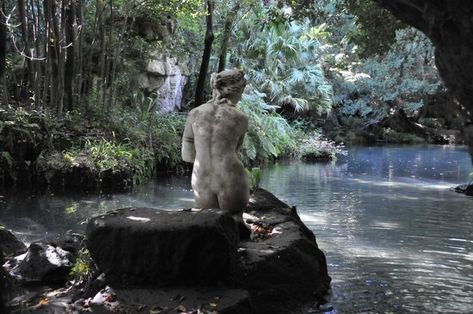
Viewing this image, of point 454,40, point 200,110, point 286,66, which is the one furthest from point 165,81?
point 454,40

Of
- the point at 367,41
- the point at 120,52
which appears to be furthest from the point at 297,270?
the point at 120,52

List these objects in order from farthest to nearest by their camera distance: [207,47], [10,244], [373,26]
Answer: [207,47], [373,26], [10,244]

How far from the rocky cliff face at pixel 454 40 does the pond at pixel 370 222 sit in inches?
111

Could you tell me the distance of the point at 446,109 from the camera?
3834 cm

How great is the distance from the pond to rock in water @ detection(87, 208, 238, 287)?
152 cm

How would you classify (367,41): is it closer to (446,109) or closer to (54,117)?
(54,117)

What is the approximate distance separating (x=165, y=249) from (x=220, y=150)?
4.87 ft

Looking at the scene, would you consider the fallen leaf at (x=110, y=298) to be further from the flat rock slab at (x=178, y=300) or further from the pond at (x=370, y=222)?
the pond at (x=370, y=222)

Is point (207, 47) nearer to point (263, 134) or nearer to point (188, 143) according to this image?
point (263, 134)

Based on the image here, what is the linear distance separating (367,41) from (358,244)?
10.1 feet

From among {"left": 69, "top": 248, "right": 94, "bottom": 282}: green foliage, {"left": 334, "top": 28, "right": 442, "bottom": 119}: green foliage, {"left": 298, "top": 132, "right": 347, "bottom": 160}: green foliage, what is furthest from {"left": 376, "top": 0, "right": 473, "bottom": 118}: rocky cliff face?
{"left": 334, "top": 28, "right": 442, "bottom": 119}: green foliage

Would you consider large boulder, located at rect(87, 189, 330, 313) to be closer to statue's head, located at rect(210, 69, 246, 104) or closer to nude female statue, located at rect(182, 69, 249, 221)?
nude female statue, located at rect(182, 69, 249, 221)

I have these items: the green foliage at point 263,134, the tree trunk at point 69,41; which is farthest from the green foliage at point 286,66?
the tree trunk at point 69,41

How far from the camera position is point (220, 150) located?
548 centimetres
